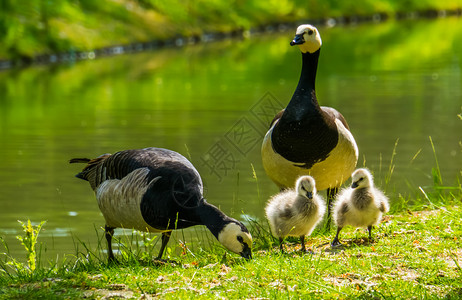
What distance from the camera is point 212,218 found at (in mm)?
7352

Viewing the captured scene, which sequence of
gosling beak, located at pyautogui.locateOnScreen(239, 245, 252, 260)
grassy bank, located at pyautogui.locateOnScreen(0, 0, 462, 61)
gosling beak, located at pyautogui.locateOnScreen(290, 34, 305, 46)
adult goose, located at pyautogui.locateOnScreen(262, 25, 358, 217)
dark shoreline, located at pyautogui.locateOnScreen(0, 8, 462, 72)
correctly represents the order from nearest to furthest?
gosling beak, located at pyautogui.locateOnScreen(239, 245, 252, 260)
adult goose, located at pyautogui.locateOnScreen(262, 25, 358, 217)
gosling beak, located at pyautogui.locateOnScreen(290, 34, 305, 46)
grassy bank, located at pyautogui.locateOnScreen(0, 0, 462, 61)
dark shoreline, located at pyautogui.locateOnScreen(0, 8, 462, 72)

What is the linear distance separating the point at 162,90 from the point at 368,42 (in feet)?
81.9

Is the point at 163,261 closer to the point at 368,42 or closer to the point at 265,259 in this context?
the point at 265,259

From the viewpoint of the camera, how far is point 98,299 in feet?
21.2

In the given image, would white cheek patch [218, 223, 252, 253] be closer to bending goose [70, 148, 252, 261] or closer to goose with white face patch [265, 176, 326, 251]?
bending goose [70, 148, 252, 261]

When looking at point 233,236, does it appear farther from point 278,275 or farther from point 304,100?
point 304,100

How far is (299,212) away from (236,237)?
1.08 m

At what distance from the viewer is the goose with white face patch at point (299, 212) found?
315 inches

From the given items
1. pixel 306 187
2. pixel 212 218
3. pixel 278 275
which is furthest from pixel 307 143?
pixel 278 275

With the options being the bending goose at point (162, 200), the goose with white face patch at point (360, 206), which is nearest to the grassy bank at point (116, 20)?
the bending goose at point (162, 200)

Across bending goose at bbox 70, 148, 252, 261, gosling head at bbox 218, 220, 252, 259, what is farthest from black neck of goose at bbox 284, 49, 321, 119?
gosling head at bbox 218, 220, 252, 259

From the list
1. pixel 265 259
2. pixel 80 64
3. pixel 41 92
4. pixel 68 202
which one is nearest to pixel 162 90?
pixel 41 92

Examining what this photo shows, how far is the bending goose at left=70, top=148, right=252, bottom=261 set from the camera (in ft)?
23.7

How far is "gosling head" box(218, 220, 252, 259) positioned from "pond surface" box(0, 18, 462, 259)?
5.28ft
